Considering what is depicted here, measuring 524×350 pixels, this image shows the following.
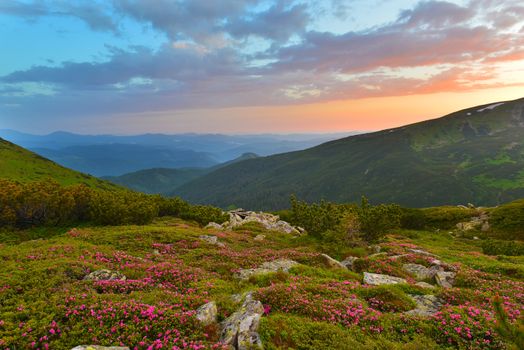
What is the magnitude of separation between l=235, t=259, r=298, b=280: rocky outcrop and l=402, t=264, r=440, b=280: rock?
1062 centimetres

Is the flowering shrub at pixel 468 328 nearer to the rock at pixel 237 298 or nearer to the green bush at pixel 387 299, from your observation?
the green bush at pixel 387 299

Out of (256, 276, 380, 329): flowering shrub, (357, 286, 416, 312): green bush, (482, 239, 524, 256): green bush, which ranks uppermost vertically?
(256, 276, 380, 329): flowering shrub

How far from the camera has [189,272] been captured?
1930 cm

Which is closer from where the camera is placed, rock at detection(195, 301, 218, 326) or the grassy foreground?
the grassy foreground

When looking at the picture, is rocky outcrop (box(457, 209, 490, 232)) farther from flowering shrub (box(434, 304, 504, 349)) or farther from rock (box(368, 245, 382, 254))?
flowering shrub (box(434, 304, 504, 349))

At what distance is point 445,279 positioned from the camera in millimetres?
21156

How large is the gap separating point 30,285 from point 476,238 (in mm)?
67959

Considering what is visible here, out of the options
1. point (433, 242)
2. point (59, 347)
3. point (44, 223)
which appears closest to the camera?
point (59, 347)

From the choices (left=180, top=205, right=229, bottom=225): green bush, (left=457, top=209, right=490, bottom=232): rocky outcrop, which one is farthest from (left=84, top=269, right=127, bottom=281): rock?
(left=457, top=209, right=490, bottom=232): rocky outcrop

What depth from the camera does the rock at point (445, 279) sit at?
20.5 m

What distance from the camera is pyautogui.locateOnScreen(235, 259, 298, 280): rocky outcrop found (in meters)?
20.5

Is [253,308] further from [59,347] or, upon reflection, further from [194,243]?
[194,243]

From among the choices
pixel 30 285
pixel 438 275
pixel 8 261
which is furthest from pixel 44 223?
pixel 438 275

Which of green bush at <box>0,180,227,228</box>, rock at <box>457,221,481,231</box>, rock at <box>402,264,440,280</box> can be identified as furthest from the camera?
rock at <box>457,221,481,231</box>
